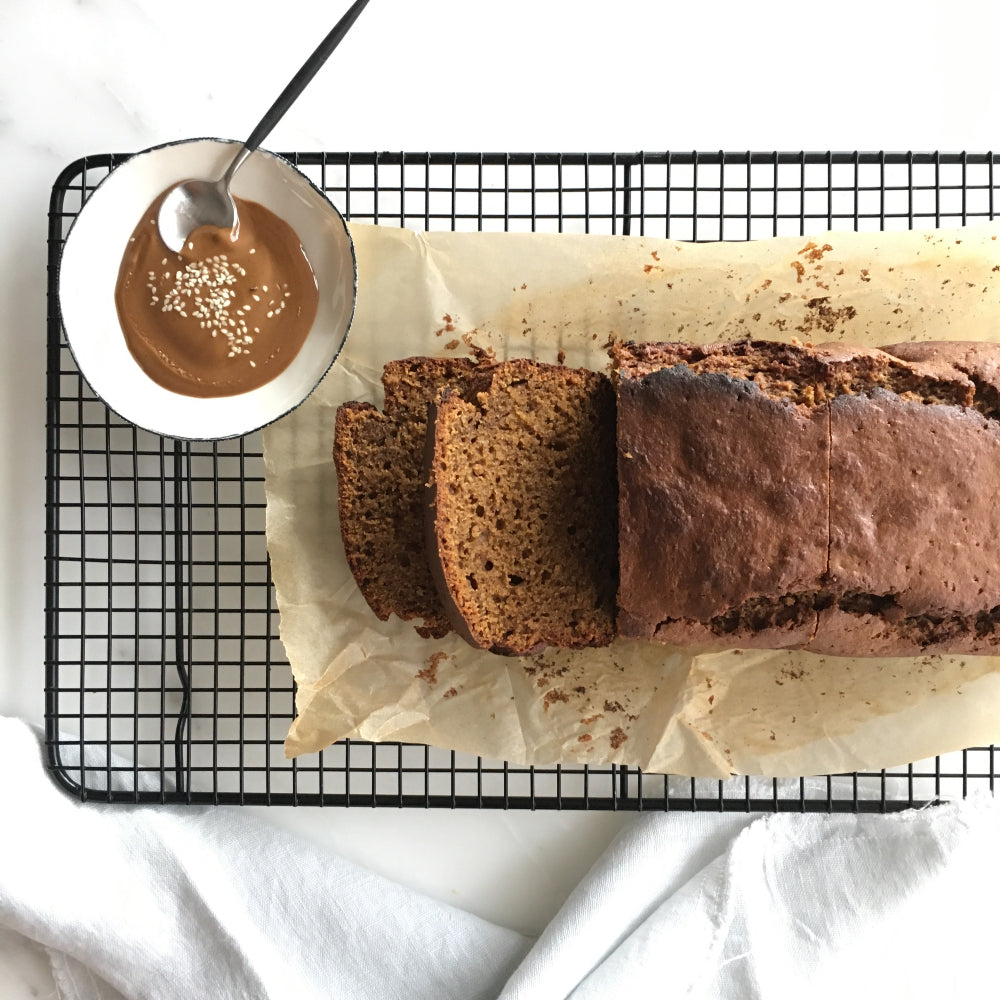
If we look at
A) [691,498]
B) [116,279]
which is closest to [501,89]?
[116,279]

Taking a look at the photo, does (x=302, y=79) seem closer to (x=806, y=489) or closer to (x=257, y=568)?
(x=257, y=568)

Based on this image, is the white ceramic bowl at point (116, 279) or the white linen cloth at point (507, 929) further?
the white linen cloth at point (507, 929)

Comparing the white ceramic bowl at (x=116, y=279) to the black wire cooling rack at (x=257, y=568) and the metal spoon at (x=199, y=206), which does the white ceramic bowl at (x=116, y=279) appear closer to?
the metal spoon at (x=199, y=206)

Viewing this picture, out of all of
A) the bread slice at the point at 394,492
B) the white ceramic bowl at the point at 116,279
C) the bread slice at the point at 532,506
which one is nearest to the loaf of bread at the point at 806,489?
the bread slice at the point at 532,506

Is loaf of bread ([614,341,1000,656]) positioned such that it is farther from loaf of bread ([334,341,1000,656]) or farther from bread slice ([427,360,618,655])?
bread slice ([427,360,618,655])

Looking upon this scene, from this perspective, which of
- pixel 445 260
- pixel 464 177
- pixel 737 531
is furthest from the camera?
pixel 464 177

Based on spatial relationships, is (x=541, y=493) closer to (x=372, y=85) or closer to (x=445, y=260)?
(x=445, y=260)

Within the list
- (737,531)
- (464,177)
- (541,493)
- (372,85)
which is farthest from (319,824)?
(372,85)
